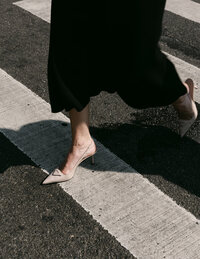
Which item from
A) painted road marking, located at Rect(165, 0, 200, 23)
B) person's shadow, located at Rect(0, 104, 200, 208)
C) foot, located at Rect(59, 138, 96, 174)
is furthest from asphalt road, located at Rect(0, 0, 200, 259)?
painted road marking, located at Rect(165, 0, 200, 23)

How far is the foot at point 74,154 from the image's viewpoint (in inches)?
129

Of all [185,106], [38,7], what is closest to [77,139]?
[185,106]

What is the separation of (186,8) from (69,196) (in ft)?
11.5

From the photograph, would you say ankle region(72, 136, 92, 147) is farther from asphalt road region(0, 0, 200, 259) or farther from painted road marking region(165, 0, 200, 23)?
painted road marking region(165, 0, 200, 23)

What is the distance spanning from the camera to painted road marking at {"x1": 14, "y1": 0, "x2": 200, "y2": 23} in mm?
5746

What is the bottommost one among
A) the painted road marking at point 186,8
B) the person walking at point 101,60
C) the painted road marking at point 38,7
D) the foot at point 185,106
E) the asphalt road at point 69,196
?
the painted road marking at point 38,7

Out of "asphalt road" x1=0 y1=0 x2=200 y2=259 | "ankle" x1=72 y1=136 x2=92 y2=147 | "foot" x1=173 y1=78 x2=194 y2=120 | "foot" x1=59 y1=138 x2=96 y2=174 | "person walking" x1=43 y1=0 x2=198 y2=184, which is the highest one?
"person walking" x1=43 y1=0 x2=198 y2=184

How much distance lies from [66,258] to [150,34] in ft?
4.31

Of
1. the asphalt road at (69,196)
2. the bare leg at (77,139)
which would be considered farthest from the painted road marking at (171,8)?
the bare leg at (77,139)

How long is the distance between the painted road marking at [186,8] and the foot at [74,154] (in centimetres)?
287

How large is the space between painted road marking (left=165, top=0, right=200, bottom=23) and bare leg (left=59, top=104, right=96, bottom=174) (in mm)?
2848

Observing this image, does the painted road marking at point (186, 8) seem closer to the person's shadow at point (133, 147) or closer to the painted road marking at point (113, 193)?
the person's shadow at point (133, 147)

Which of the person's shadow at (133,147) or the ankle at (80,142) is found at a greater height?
the ankle at (80,142)

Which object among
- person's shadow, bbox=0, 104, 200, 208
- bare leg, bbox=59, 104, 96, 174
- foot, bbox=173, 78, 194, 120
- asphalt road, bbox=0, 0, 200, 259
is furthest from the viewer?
foot, bbox=173, 78, 194, 120
